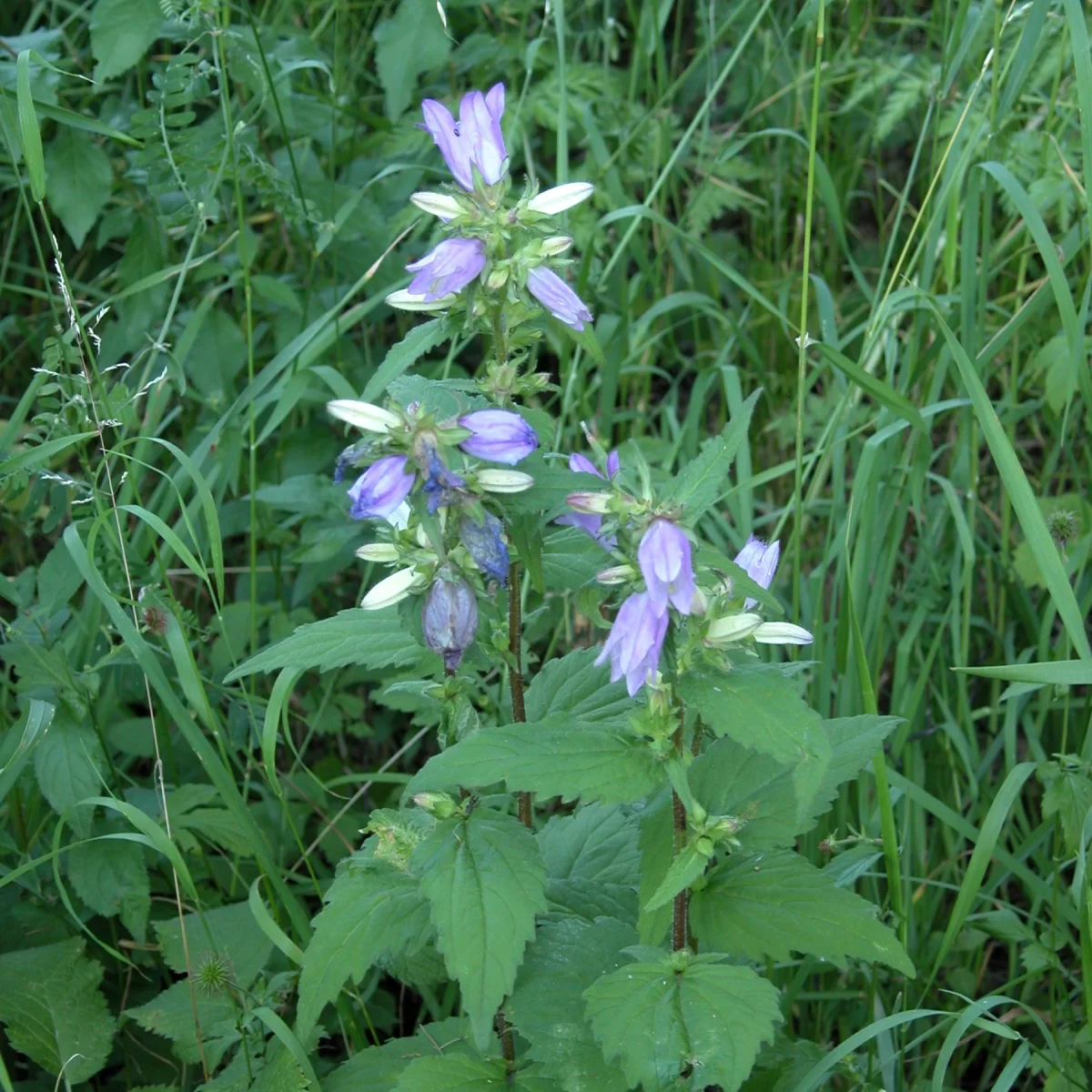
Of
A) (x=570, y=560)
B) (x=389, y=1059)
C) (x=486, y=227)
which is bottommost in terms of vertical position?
(x=389, y=1059)

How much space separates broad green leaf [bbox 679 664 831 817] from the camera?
4.63ft

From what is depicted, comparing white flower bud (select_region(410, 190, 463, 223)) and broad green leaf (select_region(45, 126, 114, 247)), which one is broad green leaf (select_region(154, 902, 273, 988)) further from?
broad green leaf (select_region(45, 126, 114, 247))

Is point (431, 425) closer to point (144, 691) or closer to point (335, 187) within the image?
point (144, 691)

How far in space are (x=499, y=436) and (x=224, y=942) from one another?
1437 millimetres

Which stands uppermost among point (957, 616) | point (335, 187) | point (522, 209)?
point (522, 209)

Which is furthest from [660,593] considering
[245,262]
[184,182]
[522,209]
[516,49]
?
[516,49]

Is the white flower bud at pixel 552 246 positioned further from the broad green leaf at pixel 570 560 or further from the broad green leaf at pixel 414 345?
the broad green leaf at pixel 570 560

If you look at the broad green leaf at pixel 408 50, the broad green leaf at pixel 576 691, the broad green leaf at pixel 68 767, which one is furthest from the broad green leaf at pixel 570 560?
the broad green leaf at pixel 408 50

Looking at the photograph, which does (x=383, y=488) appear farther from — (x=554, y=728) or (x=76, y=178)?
(x=76, y=178)

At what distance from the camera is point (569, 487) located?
1506 millimetres

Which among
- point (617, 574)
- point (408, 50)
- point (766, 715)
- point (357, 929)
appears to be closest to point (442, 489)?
point (617, 574)

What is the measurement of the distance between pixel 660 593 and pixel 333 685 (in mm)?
1823

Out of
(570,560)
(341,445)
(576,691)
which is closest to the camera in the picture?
(570,560)

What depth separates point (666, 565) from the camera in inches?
55.8
